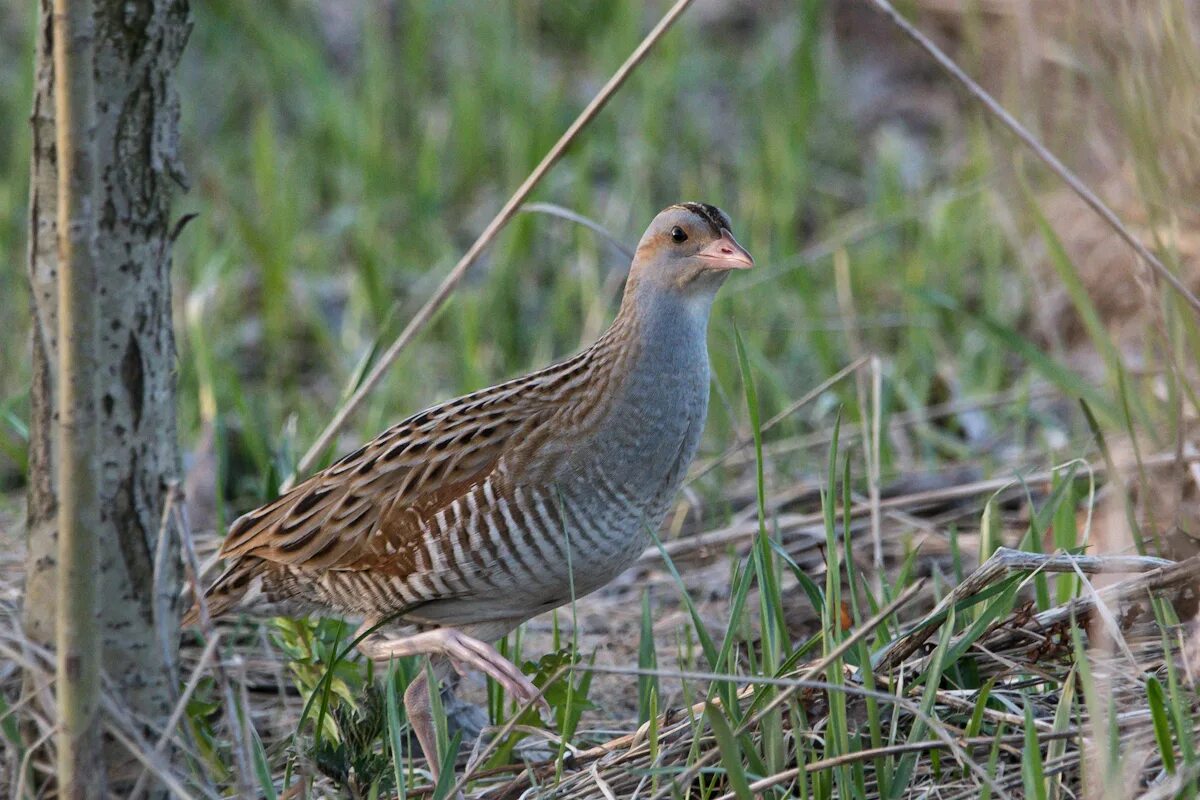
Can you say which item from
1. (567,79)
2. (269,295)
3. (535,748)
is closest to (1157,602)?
(535,748)

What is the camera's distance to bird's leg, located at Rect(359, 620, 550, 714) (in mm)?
2885

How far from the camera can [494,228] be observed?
3354 mm

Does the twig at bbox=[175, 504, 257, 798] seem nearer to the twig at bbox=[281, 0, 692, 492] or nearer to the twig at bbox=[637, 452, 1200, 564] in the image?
the twig at bbox=[281, 0, 692, 492]

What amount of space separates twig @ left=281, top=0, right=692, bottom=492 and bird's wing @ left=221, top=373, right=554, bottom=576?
0.14 meters

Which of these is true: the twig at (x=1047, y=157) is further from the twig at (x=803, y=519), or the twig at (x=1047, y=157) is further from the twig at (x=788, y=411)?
the twig at (x=803, y=519)

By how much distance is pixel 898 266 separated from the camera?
249 inches

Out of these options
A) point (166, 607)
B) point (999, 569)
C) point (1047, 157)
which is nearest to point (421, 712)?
point (166, 607)

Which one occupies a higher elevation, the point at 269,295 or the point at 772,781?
the point at 269,295

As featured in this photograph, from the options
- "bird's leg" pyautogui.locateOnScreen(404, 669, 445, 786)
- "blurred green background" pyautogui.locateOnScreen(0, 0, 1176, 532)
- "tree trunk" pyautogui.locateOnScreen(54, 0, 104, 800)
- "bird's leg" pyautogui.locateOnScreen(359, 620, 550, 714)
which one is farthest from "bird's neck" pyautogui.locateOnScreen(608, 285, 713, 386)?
"tree trunk" pyautogui.locateOnScreen(54, 0, 104, 800)

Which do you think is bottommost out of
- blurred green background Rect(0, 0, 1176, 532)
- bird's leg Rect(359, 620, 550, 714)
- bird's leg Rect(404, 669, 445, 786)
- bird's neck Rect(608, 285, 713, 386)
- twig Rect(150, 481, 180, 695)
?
bird's leg Rect(404, 669, 445, 786)

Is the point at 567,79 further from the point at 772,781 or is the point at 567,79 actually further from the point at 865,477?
the point at 772,781

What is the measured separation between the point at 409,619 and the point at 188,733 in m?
0.81

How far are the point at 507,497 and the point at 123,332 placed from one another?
2.97ft

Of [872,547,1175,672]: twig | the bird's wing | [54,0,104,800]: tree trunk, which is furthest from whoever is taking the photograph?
the bird's wing
